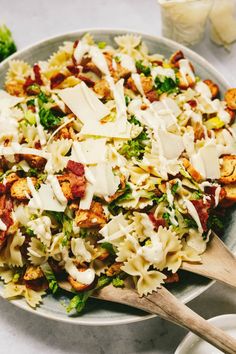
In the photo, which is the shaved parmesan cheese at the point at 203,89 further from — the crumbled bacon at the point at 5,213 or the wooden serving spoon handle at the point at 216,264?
the crumbled bacon at the point at 5,213

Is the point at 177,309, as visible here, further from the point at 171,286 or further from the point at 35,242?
the point at 35,242

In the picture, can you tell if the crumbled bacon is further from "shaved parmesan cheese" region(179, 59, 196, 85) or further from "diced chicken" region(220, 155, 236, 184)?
"shaved parmesan cheese" region(179, 59, 196, 85)

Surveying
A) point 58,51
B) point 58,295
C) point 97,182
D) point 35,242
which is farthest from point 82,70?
point 58,295

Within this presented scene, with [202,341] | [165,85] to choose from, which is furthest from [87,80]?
[202,341]

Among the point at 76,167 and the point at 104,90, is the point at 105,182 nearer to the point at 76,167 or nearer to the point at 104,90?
the point at 76,167

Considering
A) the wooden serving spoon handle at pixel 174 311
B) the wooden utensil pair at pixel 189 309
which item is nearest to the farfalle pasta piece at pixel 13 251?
the wooden utensil pair at pixel 189 309

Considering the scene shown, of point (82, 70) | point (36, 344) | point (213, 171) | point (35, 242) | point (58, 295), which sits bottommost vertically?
point (36, 344)

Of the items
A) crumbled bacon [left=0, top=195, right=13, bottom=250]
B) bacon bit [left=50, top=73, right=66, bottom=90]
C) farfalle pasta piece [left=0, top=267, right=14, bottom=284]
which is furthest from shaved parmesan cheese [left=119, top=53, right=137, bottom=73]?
farfalle pasta piece [left=0, top=267, right=14, bottom=284]

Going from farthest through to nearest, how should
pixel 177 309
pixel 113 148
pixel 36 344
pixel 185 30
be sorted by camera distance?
pixel 185 30 → pixel 36 344 → pixel 113 148 → pixel 177 309
